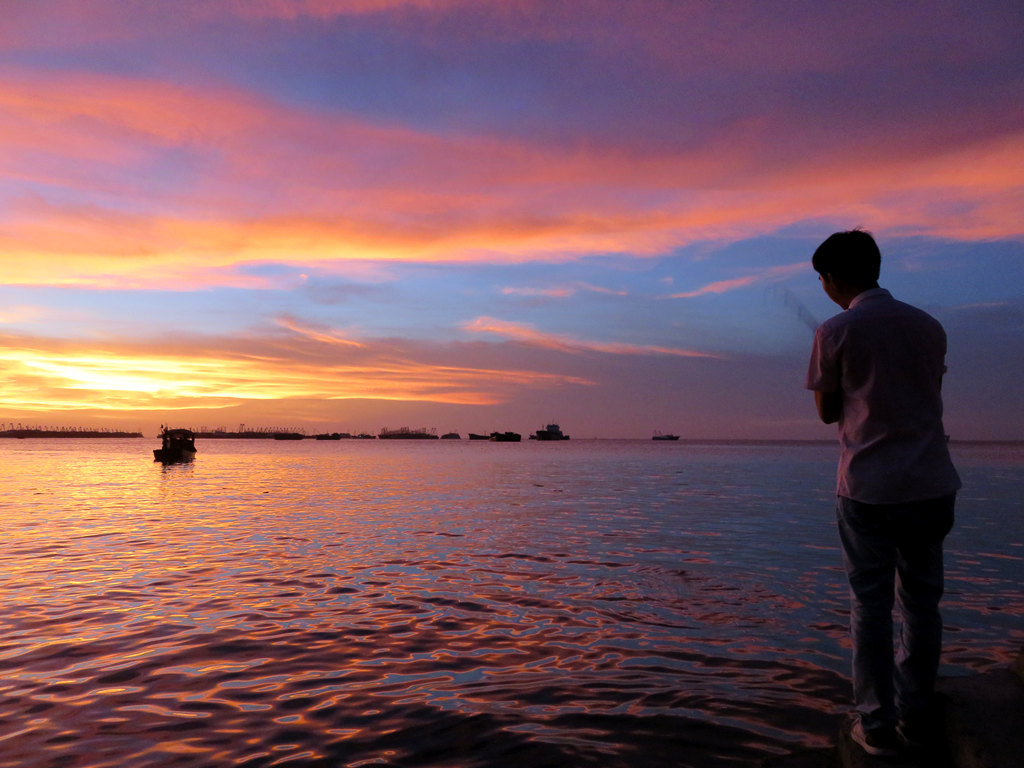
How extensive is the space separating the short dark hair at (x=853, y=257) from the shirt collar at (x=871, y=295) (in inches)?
5.8

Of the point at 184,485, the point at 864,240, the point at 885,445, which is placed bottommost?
the point at 184,485

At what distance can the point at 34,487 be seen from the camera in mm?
34875

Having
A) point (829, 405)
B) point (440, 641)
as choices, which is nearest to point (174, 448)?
point (440, 641)

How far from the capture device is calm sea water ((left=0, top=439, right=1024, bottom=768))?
5.54m

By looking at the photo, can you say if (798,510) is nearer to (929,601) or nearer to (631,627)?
(631,627)

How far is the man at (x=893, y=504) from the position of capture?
156 inches

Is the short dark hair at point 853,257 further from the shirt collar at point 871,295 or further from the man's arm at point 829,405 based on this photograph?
the man's arm at point 829,405

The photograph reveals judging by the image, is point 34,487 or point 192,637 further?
point 34,487

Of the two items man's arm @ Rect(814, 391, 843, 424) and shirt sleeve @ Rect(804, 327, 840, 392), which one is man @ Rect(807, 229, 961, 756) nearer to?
shirt sleeve @ Rect(804, 327, 840, 392)

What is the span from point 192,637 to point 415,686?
3654mm

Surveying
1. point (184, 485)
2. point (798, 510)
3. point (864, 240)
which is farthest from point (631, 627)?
point (184, 485)

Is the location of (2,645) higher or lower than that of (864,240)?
lower

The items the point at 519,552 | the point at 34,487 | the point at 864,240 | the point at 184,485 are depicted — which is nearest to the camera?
the point at 864,240

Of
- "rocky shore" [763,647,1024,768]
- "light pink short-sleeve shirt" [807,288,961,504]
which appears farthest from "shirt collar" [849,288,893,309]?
"rocky shore" [763,647,1024,768]
